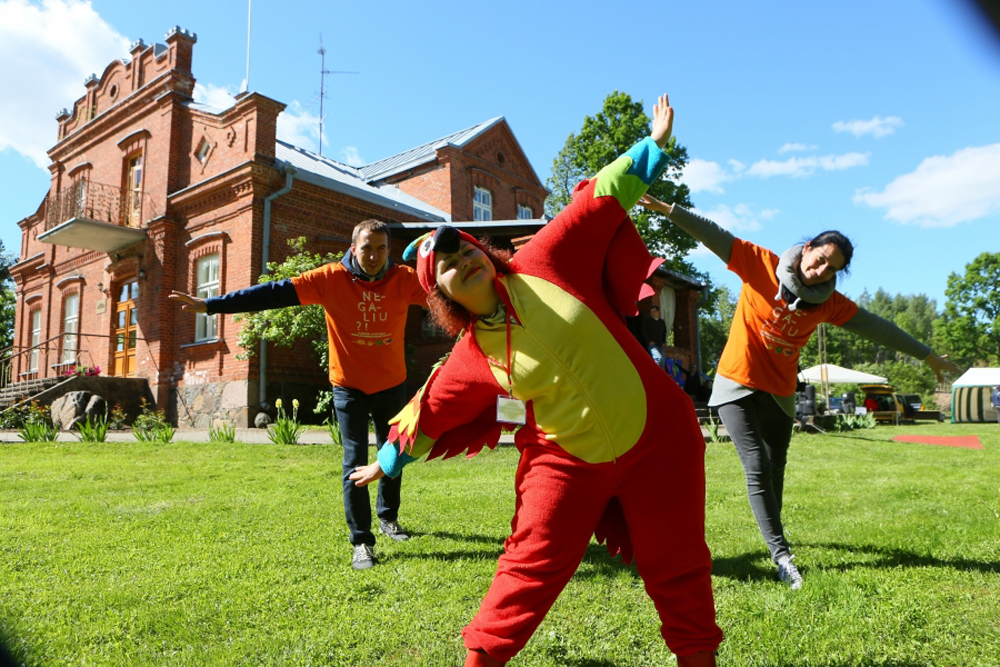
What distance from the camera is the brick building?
51.5ft

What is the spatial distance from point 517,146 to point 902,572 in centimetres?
2308

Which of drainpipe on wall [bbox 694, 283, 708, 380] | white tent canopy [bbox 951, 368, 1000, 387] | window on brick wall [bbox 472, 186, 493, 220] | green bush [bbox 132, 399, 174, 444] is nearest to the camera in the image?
green bush [bbox 132, 399, 174, 444]

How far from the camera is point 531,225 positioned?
16.5 m

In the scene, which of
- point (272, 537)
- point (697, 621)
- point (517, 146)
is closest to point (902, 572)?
point (697, 621)

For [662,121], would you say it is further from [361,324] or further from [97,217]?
[97,217]

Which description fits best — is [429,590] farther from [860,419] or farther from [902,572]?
[860,419]

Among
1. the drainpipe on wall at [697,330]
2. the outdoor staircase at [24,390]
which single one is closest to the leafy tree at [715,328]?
the drainpipe on wall at [697,330]

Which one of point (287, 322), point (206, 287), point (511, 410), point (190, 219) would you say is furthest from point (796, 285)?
point (190, 219)

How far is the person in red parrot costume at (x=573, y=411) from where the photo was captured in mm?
1983

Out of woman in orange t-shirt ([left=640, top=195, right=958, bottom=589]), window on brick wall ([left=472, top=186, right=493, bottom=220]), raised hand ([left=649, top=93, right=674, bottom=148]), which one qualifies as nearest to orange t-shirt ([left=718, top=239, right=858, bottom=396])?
woman in orange t-shirt ([left=640, top=195, right=958, bottom=589])

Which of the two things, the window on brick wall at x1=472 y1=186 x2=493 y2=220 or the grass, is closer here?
the grass

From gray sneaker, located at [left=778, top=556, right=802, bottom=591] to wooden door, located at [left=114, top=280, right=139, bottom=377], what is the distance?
60.1ft

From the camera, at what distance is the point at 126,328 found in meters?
18.7

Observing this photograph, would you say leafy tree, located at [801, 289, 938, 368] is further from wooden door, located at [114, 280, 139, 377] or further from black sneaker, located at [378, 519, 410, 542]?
black sneaker, located at [378, 519, 410, 542]
